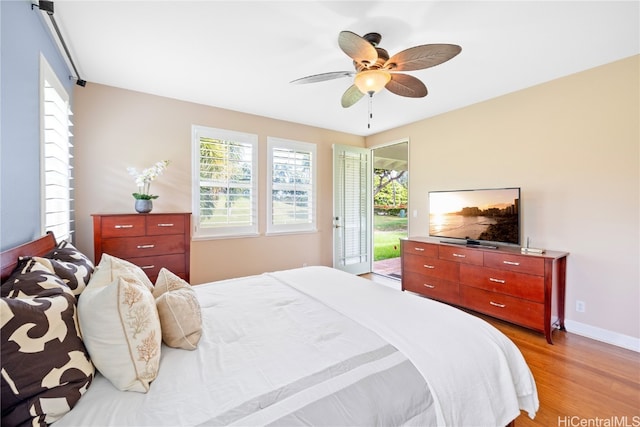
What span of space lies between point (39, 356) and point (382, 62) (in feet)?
7.36

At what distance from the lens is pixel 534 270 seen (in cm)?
254

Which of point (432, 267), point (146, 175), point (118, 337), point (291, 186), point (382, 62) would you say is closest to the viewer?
point (118, 337)

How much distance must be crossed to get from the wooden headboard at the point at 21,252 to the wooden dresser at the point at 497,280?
11.4ft

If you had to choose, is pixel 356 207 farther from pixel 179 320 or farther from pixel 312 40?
pixel 179 320

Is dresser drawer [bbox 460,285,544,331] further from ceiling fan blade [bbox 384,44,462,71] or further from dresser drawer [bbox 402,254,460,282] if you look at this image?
ceiling fan blade [bbox 384,44,462,71]

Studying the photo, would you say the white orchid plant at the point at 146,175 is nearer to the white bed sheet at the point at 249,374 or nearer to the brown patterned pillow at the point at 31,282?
the brown patterned pillow at the point at 31,282

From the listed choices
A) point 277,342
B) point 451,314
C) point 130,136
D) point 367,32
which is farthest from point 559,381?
point 130,136

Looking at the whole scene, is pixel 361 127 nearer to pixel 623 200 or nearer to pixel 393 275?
pixel 393 275

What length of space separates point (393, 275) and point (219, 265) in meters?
3.05

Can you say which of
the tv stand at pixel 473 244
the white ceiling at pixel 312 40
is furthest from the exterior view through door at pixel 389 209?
the white ceiling at pixel 312 40

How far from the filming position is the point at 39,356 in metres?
0.78

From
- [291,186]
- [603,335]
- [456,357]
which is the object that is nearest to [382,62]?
[456,357]

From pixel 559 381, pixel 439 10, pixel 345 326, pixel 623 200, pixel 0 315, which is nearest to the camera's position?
pixel 0 315

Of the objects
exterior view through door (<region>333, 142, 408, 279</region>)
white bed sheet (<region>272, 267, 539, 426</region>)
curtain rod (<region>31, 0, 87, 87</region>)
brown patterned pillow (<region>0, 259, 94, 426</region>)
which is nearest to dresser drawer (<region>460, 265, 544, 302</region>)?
white bed sheet (<region>272, 267, 539, 426</region>)
